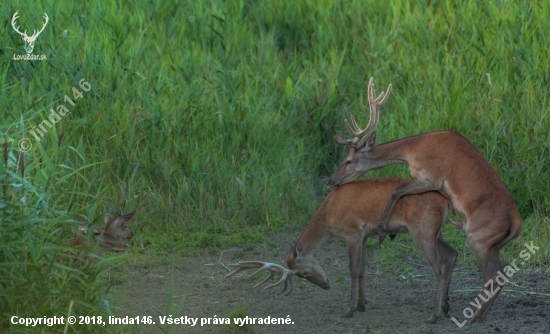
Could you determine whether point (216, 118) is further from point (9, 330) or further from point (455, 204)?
point (9, 330)

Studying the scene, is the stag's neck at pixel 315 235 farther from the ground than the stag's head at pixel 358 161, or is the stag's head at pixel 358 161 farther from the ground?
the stag's head at pixel 358 161

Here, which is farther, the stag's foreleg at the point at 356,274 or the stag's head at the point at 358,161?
the stag's head at the point at 358,161

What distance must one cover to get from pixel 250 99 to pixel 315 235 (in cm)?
289

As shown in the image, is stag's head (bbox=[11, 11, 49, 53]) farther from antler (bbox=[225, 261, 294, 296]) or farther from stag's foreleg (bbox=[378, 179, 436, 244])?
stag's foreleg (bbox=[378, 179, 436, 244])

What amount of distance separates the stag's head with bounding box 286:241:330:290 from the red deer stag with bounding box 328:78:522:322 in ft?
1.64

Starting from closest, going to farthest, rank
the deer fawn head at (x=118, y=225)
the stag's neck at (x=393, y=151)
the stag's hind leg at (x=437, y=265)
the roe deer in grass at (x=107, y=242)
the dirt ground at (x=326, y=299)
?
the dirt ground at (x=326, y=299) → the stag's hind leg at (x=437, y=265) → the roe deer in grass at (x=107, y=242) → the deer fawn head at (x=118, y=225) → the stag's neck at (x=393, y=151)

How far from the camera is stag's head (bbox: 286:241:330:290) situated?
7582 mm

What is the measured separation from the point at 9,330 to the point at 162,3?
702cm

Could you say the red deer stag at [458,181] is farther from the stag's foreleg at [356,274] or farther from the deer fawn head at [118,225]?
the deer fawn head at [118,225]

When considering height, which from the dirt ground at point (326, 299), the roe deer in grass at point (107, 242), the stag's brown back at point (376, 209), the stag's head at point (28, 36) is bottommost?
the dirt ground at point (326, 299)

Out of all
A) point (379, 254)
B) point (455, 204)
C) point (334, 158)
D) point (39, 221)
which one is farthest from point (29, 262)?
point (334, 158)

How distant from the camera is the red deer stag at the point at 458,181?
710 centimetres

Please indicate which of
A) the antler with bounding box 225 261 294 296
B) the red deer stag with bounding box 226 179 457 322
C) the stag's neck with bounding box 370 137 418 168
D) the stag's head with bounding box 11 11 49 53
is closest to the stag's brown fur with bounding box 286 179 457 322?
the red deer stag with bounding box 226 179 457 322

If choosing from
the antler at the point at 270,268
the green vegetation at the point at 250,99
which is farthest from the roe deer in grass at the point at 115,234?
the antler at the point at 270,268
